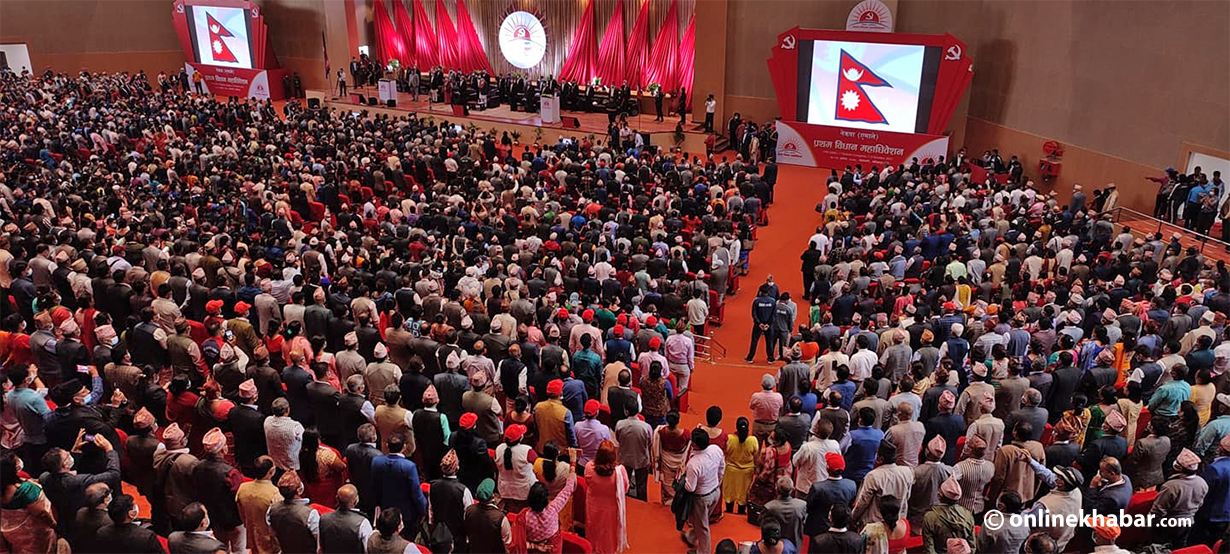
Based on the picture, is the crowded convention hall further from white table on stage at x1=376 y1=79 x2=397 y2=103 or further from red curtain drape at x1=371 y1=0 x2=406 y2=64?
red curtain drape at x1=371 y1=0 x2=406 y2=64

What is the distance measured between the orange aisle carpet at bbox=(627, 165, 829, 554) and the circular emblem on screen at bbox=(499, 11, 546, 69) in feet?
40.4

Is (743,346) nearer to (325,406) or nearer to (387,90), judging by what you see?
(325,406)

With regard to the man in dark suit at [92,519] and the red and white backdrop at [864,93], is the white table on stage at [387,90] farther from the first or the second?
the man in dark suit at [92,519]

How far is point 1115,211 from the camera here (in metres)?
16.9

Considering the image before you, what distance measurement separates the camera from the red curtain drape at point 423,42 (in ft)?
105

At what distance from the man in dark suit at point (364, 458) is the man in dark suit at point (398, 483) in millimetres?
106

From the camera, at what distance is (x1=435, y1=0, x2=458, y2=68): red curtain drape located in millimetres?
31516

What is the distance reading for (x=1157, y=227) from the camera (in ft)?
52.1

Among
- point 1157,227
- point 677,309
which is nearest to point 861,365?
point 677,309

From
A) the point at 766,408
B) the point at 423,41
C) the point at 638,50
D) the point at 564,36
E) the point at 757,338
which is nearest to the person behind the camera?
the point at 766,408

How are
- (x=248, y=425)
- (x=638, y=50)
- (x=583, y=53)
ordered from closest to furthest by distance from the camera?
(x=248, y=425) → (x=638, y=50) → (x=583, y=53)

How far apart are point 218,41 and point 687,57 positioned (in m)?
18.8

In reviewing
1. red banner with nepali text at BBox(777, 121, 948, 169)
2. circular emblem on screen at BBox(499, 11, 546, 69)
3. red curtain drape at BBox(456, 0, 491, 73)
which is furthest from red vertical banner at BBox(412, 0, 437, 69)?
red banner with nepali text at BBox(777, 121, 948, 169)

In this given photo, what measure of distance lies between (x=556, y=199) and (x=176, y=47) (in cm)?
2742
